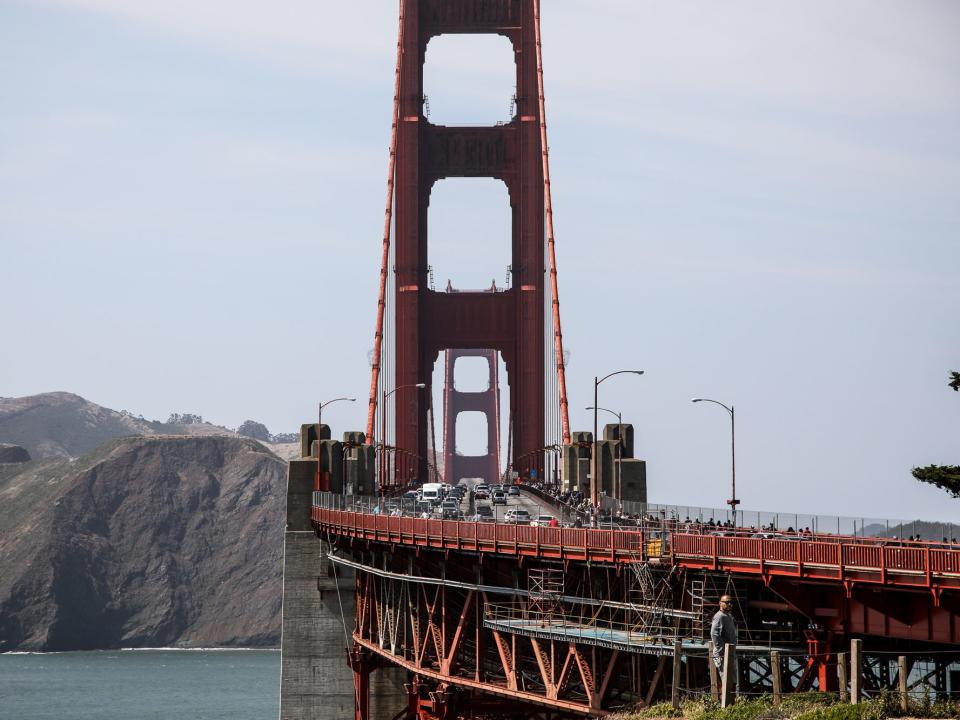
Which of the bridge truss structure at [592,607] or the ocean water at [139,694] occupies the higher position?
the bridge truss structure at [592,607]

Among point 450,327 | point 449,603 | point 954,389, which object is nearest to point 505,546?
point 449,603

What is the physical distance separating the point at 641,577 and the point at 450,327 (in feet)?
253

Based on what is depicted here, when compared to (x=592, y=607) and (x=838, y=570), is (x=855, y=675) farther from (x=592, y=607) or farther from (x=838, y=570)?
(x=592, y=607)

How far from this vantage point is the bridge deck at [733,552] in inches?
1448

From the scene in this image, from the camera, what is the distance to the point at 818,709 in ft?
101

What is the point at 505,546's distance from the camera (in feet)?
174

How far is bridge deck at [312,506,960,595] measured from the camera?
36781 mm

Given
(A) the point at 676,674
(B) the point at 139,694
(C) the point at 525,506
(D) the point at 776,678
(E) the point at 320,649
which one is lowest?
(B) the point at 139,694

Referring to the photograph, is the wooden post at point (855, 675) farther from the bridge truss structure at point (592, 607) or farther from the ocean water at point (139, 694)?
the ocean water at point (139, 694)

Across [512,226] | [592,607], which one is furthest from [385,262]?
[592,607]

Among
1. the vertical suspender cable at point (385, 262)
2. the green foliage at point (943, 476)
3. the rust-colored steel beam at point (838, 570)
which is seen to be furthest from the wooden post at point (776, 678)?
the vertical suspender cable at point (385, 262)

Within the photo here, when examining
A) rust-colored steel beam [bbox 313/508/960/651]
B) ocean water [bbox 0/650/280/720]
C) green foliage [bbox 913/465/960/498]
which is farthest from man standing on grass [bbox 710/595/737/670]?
ocean water [bbox 0/650/280/720]

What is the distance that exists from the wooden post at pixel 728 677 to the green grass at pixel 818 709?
0.78 ft

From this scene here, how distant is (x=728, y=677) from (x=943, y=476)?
17.3 meters
